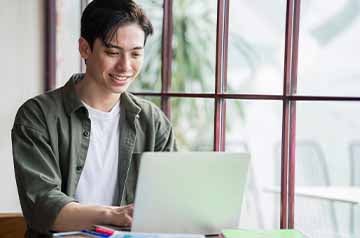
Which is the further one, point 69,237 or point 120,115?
point 120,115

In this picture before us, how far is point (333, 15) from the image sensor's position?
2152mm

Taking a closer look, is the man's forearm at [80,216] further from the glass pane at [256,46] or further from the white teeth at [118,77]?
the glass pane at [256,46]

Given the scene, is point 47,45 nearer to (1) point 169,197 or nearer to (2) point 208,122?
(2) point 208,122

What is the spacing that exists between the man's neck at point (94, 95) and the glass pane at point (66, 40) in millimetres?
1454

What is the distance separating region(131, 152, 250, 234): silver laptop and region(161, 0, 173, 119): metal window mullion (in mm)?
1313

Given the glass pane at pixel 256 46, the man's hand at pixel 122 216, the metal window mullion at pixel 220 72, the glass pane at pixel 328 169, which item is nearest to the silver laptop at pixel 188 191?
the man's hand at pixel 122 216

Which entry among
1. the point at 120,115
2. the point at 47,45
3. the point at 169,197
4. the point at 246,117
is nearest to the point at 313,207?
the point at 246,117

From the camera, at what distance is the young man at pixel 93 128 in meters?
1.54

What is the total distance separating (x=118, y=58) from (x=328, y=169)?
100cm

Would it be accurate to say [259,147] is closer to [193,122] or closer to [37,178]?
[193,122]

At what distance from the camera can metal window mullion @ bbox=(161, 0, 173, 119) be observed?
8.72ft

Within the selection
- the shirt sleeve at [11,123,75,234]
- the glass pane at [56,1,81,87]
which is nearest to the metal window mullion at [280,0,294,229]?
the shirt sleeve at [11,123,75,234]

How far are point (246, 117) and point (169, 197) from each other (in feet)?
3.79

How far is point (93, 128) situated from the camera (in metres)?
1.70
